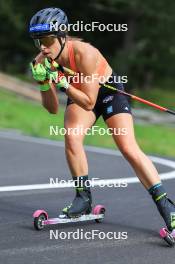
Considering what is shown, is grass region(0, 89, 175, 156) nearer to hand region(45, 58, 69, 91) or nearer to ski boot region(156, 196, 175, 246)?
ski boot region(156, 196, 175, 246)

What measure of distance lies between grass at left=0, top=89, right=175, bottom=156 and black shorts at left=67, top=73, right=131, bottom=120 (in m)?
7.83

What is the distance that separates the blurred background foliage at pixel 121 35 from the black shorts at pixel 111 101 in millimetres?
32254

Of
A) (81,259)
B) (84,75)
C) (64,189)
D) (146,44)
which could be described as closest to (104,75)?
(84,75)

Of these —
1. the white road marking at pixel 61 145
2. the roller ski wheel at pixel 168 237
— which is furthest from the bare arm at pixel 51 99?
the white road marking at pixel 61 145

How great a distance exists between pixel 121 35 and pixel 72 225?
41.2 metres

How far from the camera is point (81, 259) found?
17.9 ft

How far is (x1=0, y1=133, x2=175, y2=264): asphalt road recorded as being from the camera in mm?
5590

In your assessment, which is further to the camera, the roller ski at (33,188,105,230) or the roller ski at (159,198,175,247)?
the roller ski at (33,188,105,230)

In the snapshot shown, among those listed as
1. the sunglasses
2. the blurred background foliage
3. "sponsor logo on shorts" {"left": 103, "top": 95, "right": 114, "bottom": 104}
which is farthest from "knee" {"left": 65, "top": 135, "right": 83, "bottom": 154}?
the blurred background foliage

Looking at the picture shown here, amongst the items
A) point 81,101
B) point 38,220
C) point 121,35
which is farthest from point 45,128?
point 121,35

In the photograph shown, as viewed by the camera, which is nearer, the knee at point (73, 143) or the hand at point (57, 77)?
the hand at point (57, 77)

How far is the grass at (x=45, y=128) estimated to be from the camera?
15.9 metres

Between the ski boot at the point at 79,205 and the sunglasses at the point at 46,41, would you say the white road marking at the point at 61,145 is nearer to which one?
the ski boot at the point at 79,205

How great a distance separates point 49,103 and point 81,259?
1632 mm
